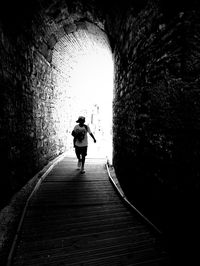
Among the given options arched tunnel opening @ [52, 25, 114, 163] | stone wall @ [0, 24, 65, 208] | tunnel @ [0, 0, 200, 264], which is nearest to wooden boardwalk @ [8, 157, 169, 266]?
tunnel @ [0, 0, 200, 264]

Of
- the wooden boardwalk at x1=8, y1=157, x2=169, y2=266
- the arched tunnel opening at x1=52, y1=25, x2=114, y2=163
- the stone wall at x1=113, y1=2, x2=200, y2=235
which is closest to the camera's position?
the stone wall at x1=113, y1=2, x2=200, y2=235

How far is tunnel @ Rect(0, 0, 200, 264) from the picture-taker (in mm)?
2139

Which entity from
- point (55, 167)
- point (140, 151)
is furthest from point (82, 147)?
point (140, 151)

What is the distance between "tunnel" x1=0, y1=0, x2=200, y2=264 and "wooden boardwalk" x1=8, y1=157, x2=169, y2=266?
318mm

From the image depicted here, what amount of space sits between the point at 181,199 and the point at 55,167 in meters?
4.29

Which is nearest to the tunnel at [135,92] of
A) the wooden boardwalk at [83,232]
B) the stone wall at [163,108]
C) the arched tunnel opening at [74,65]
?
the stone wall at [163,108]

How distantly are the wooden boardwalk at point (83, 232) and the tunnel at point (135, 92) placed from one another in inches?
12.5

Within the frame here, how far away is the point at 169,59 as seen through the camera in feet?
7.75

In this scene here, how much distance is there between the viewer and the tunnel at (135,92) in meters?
2.14

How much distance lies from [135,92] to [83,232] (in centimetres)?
238

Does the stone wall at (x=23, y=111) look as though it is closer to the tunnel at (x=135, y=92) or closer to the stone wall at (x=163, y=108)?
the tunnel at (x=135, y=92)

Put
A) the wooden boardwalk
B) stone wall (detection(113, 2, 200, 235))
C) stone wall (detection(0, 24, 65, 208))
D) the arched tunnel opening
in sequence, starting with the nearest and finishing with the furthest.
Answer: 1. stone wall (detection(113, 2, 200, 235))
2. the wooden boardwalk
3. stone wall (detection(0, 24, 65, 208))
4. the arched tunnel opening

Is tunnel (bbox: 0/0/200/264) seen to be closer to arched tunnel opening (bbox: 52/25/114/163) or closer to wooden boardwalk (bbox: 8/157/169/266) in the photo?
arched tunnel opening (bbox: 52/25/114/163)

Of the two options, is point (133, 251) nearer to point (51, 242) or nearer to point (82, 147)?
point (51, 242)
